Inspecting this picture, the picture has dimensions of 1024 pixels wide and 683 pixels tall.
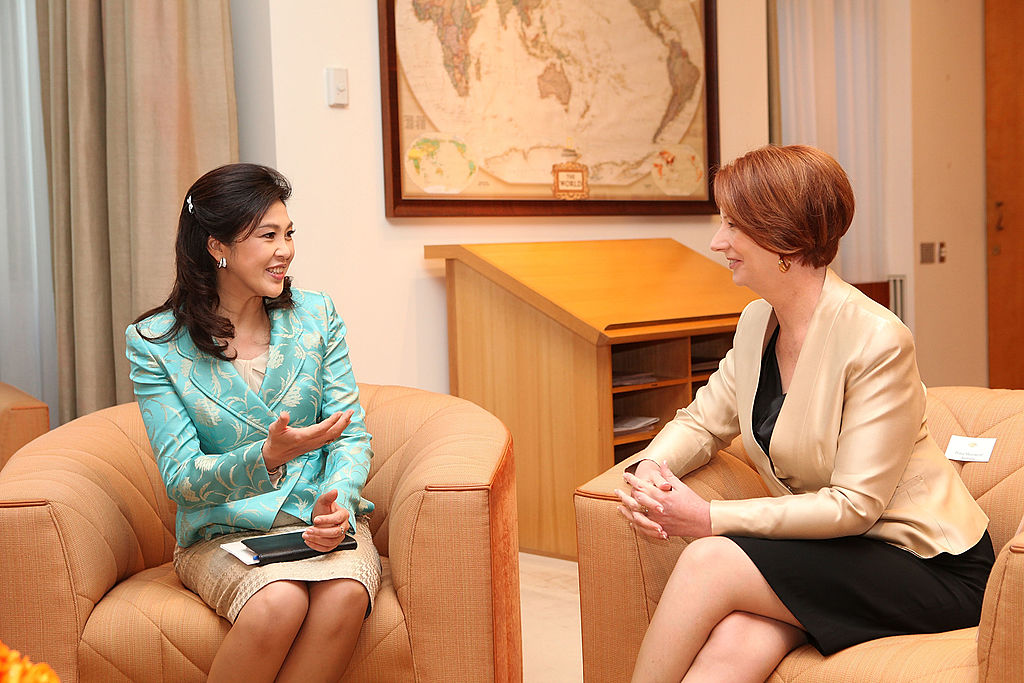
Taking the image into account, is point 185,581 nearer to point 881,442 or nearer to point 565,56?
point 881,442

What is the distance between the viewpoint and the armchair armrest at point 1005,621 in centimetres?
142

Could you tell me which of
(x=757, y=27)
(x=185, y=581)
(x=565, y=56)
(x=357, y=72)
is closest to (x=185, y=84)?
(x=357, y=72)

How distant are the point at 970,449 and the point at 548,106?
2545 mm

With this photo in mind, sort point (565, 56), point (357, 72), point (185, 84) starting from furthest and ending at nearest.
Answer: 1. point (565, 56)
2. point (357, 72)
3. point (185, 84)

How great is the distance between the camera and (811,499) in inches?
68.8

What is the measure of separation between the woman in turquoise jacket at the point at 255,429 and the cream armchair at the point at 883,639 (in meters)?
0.45

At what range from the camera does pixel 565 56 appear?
424 cm

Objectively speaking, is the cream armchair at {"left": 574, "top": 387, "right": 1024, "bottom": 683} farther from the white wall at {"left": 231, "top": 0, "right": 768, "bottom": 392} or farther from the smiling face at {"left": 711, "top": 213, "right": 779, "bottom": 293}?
the white wall at {"left": 231, "top": 0, "right": 768, "bottom": 392}

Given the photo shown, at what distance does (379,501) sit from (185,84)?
1783 millimetres

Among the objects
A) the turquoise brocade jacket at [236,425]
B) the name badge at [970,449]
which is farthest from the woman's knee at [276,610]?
the name badge at [970,449]

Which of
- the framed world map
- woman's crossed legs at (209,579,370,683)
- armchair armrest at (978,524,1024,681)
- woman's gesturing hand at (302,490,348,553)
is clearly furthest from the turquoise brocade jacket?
the framed world map

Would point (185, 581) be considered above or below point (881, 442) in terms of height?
below

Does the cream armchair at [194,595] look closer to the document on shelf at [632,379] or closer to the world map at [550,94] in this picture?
the document on shelf at [632,379]

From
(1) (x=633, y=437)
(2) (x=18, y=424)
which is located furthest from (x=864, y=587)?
(2) (x=18, y=424)
